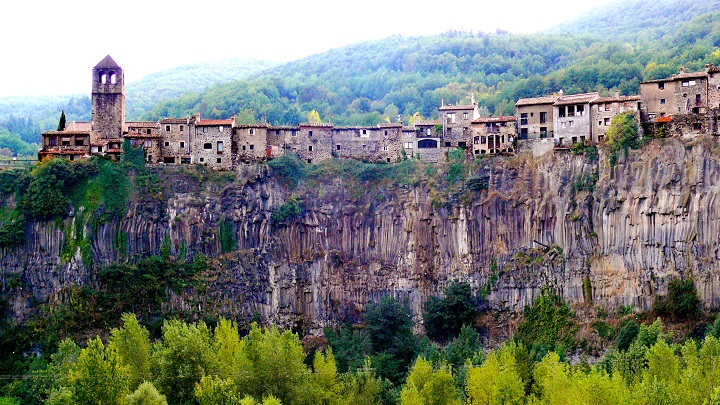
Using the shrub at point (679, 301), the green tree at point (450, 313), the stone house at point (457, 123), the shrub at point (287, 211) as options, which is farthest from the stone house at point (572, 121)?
the shrub at point (287, 211)

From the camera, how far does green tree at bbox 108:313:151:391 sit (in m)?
72.0

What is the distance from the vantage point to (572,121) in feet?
314

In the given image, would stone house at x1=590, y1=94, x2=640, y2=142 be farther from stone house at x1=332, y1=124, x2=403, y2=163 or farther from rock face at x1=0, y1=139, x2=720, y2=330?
stone house at x1=332, y1=124, x2=403, y2=163

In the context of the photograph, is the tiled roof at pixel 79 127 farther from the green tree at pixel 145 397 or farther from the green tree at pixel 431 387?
the green tree at pixel 145 397

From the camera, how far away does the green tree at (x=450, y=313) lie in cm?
9275

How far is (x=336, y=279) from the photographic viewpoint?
98.0 m

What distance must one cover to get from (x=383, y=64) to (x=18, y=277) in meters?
97.6

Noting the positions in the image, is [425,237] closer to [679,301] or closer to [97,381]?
[679,301]

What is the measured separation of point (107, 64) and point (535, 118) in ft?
125

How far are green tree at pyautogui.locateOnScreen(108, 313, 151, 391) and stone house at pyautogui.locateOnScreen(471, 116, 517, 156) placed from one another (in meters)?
35.7

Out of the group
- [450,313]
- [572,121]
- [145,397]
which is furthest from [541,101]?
[145,397]

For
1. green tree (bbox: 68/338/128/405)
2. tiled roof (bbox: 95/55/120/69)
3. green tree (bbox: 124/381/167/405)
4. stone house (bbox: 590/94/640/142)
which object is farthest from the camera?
tiled roof (bbox: 95/55/120/69)

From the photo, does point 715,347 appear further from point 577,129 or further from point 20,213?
point 20,213

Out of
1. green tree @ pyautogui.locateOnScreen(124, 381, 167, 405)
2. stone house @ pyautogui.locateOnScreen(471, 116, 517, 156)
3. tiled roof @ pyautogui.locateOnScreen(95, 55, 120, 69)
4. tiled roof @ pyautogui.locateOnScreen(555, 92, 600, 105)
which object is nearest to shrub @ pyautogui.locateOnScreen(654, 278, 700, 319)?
tiled roof @ pyautogui.locateOnScreen(555, 92, 600, 105)
